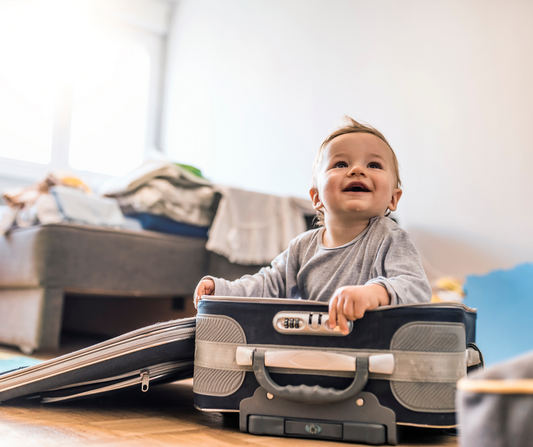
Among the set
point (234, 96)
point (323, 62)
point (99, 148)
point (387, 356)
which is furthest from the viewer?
point (99, 148)

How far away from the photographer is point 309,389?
2.09 ft

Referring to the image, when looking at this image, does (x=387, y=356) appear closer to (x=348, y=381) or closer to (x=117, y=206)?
(x=348, y=381)

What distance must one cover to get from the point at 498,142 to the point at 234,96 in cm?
182

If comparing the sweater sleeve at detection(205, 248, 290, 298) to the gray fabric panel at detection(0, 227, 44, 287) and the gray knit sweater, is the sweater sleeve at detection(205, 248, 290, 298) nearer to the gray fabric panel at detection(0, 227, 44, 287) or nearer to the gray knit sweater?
the gray knit sweater

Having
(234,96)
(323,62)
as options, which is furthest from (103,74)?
(323,62)

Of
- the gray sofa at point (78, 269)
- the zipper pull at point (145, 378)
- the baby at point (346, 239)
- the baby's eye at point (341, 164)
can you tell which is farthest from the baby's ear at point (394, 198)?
the gray sofa at point (78, 269)

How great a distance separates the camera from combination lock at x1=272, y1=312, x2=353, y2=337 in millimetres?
641

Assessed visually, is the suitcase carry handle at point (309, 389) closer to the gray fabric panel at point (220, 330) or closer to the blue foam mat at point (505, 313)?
the gray fabric panel at point (220, 330)

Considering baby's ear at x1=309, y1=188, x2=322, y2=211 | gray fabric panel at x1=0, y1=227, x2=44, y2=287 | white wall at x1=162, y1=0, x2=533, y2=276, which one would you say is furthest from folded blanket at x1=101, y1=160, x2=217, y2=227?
baby's ear at x1=309, y1=188, x2=322, y2=211

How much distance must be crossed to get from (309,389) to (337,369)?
1.7 inches

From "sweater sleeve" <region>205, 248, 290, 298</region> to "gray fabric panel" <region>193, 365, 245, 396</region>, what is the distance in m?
0.17

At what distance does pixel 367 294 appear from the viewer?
632 millimetres

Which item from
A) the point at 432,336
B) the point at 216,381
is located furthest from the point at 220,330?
the point at 432,336

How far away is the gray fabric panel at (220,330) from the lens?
69 centimetres
